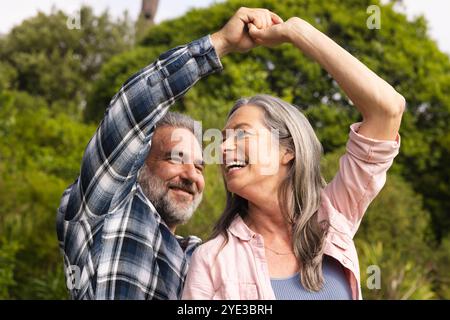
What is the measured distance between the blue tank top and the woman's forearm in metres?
0.43

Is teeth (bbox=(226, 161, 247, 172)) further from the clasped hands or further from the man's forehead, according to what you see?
the man's forehead

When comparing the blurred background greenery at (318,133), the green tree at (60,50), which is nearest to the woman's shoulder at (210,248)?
the blurred background greenery at (318,133)

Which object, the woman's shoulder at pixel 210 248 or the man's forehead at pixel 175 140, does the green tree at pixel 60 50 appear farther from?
the woman's shoulder at pixel 210 248

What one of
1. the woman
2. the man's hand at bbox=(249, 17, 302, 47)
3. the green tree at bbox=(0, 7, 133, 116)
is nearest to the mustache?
the woman

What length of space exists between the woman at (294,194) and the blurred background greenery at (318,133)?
14.8 ft

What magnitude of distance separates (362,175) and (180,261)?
23.8 inches

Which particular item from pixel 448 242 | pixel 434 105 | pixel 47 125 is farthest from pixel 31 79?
pixel 448 242

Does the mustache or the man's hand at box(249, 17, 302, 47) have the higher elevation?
the man's hand at box(249, 17, 302, 47)

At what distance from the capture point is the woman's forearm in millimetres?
2008

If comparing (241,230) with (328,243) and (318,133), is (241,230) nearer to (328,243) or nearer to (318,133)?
(328,243)

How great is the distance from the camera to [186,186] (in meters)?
2.61

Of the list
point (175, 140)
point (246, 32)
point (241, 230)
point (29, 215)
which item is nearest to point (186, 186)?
point (175, 140)

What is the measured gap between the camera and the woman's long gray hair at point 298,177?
212 cm

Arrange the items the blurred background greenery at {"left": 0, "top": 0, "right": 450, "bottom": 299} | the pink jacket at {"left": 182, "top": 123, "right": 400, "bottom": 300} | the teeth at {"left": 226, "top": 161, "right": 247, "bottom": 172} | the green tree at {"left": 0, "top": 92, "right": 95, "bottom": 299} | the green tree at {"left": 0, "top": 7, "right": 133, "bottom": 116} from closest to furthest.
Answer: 1. the pink jacket at {"left": 182, "top": 123, "right": 400, "bottom": 300}
2. the teeth at {"left": 226, "top": 161, "right": 247, "bottom": 172}
3. the green tree at {"left": 0, "top": 92, "right": 95, "bottom": 299}
4. the blurred background greenery at {"left": 0, "top": 0, "right": 450, "bottom": 299}
5. the green tree at {"left": 0, "top": 7, "right": 133, "bottom": 116}
